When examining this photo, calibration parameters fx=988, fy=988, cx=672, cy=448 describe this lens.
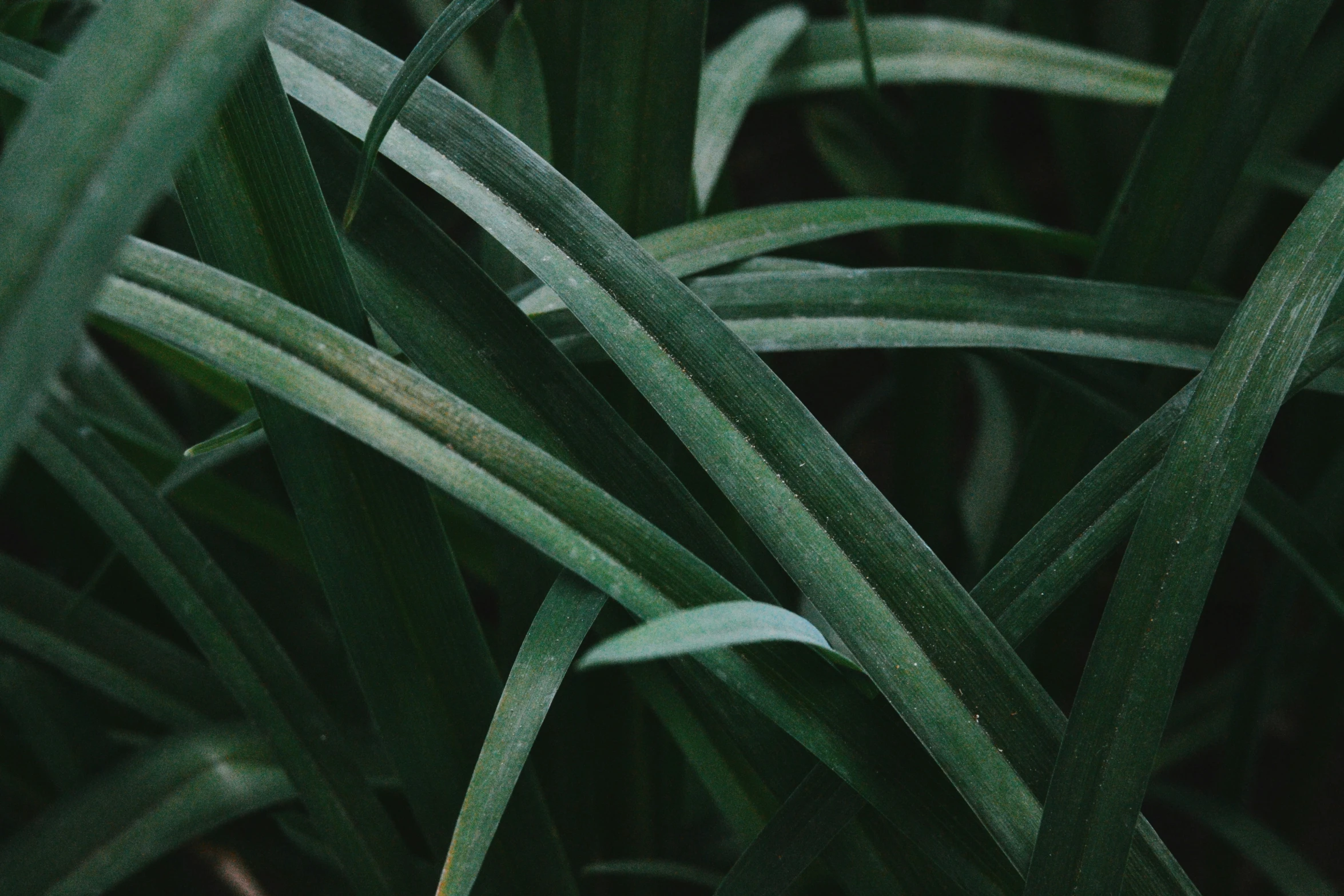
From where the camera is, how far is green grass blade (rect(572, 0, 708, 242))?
421 millimetres

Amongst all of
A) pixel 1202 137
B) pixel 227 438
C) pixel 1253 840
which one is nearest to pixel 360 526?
pixel 227 438

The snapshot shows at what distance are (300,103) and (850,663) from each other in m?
0.29

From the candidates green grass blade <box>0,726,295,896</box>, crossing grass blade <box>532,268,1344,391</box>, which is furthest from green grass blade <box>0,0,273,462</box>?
green grass blade <box>0,726,295,896</box>

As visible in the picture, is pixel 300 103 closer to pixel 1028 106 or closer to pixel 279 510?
pixel 279 510

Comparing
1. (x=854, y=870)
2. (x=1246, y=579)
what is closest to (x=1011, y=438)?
(x=1246, y=579)

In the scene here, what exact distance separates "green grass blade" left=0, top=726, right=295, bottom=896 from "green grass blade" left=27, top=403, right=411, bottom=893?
2.2 inches

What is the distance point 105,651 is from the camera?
1.67 ft

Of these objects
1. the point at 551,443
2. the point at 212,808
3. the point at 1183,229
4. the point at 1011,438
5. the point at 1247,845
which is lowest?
the point at 212,808

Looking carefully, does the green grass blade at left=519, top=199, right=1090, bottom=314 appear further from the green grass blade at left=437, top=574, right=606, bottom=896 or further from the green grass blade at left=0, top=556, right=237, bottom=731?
the green grass blade at left=0, top=556, right=237, bottom=731

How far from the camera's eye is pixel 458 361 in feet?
1.17

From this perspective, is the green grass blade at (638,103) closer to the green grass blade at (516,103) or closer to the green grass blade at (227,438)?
the green grass blade at (516,103)

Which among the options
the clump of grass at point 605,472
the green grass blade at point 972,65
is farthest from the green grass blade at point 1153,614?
the green grass blade at point 972,65

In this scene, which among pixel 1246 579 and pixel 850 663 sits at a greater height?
pixel 1246 579

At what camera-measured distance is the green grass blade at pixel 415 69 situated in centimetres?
31
